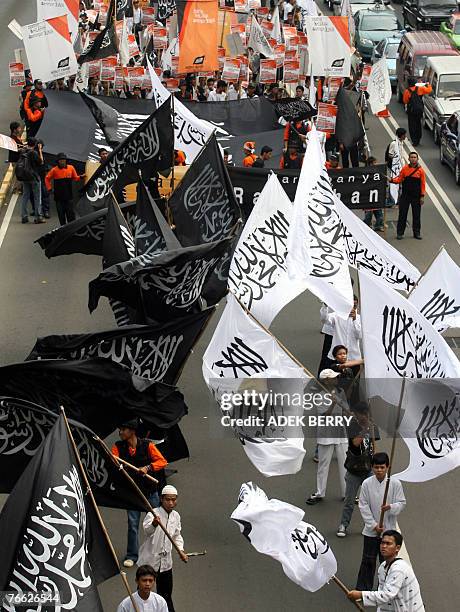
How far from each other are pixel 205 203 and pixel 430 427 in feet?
19.4

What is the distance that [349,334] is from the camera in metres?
16.2

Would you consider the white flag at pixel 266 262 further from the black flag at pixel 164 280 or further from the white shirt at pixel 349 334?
the white shirt at pixel 349 334

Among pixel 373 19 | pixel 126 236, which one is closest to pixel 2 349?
pixel 126 236

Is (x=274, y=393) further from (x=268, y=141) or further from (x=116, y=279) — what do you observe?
(x=268, y=141)

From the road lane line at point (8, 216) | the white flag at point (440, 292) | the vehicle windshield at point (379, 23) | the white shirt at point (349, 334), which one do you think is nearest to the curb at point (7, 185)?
the road lane line at point (8, 216)

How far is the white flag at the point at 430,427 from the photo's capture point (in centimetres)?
1184

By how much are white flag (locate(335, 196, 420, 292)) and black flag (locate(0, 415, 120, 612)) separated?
6566 mm

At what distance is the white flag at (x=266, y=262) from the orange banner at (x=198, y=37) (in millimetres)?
12240

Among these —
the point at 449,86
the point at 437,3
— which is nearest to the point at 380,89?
the point at 449,86

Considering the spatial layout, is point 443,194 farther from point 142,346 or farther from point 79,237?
point 142,346

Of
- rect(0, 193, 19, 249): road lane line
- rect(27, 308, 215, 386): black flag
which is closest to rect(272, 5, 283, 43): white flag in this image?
rect(0, 193, 19, 249): road lane line

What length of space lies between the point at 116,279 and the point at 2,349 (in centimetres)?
401

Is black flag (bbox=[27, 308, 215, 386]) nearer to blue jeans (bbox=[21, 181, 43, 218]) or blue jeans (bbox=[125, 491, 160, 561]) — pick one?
blue jeans (bbox=[125, 491, 160, 561])

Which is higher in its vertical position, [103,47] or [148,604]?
[148,604]
